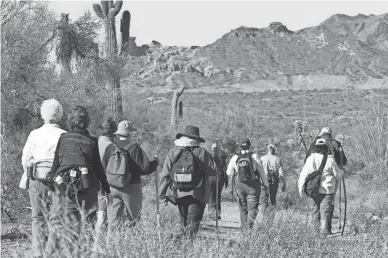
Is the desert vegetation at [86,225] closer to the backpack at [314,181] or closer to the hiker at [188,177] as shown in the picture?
the hiker at [188,177]

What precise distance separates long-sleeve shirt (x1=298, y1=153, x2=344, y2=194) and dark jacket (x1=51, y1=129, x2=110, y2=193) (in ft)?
14.8

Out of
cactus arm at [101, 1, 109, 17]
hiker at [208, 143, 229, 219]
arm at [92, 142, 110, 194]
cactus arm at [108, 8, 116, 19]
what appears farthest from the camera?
cactus arm at [101, 1, 109, 17]

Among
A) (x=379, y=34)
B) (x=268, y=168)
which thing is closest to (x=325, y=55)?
(x=379, y=34)

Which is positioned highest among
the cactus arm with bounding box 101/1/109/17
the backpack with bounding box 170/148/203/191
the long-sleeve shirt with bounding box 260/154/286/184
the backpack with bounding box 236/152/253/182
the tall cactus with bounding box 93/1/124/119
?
the cactus arm with bounding box 101/1/109/17

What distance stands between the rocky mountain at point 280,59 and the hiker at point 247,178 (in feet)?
214

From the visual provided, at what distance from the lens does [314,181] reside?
36.9 feet

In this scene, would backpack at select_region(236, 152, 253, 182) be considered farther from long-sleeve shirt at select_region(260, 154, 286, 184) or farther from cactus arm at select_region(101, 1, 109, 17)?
cactus arm at select_region(101, 1, 109, 17)

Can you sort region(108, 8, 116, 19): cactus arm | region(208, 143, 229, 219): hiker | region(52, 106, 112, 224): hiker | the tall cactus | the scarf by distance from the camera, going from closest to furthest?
region(52, 106, 112, 224): hiker, the scarf, region(208, 143, 229, 219): hiker, the tall cactus, region(108, 8, 116, 19): cactus arm

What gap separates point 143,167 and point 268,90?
74.2m

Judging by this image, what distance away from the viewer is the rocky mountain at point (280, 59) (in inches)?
3324

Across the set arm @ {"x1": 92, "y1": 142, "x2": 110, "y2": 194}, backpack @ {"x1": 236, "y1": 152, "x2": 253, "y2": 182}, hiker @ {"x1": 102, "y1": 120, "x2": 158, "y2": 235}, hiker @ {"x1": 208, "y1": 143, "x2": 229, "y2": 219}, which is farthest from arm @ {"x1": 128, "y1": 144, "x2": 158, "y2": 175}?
hiker @ {"x1": 208, "y1": 143, "x2": 229, "y2": 219}

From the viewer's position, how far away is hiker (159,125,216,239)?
28.4 feet

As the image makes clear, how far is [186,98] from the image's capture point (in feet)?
232

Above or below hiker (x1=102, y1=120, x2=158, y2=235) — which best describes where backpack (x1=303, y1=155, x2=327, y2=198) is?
below
